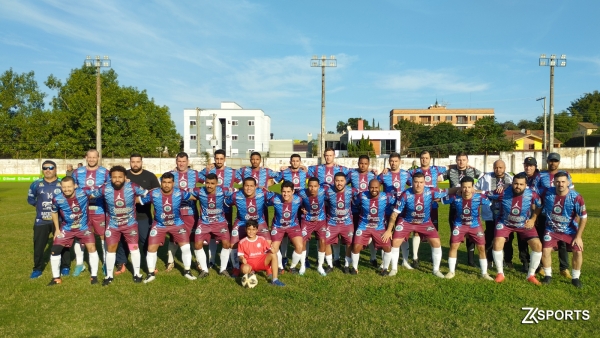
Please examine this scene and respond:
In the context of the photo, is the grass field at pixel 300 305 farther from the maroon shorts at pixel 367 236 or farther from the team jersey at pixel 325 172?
the team jersey at pixel 325 172

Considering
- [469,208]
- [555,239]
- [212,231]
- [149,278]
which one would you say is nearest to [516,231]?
[555,239]

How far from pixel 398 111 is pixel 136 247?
90449 millimetres

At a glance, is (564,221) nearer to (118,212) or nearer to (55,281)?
(118,212)

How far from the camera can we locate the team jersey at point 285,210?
7469mm

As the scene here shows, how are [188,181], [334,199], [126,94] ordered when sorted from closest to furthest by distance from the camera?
[334,199] < [188,181] < [126,94]

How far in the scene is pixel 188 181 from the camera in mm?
8391

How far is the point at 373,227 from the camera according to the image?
763cm

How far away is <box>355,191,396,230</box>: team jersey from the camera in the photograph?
756cm

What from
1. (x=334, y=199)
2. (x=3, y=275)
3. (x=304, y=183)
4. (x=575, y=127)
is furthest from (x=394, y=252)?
(x=575, y=127)

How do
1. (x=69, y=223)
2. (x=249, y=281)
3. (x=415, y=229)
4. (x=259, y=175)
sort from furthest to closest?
(x=259, y=175)
(x=415, y=229)
(x=69, y=223)
(x=249, y=281)

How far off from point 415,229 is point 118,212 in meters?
5.23

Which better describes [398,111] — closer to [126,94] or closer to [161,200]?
[126,94]

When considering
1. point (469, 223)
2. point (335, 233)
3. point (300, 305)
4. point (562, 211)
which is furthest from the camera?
point (335, 233)

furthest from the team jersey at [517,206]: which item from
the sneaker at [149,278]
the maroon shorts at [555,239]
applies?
the sneaker at [149,278]
